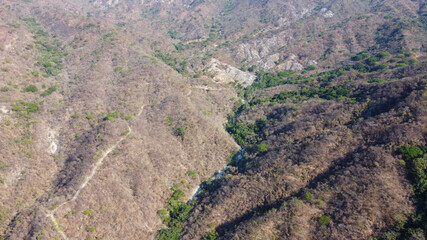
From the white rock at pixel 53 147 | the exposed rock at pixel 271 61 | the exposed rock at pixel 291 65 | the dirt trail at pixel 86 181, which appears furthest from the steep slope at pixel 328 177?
the exposed rock at pixel 271 61

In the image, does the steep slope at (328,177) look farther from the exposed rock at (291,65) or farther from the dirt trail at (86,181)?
the exposed rock at (291,65)

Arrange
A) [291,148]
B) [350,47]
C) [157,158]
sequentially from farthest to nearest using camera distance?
[350,47], [157,158], [291,148]

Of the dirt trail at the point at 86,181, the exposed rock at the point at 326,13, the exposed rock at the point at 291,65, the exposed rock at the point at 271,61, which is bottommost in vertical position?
the exposed rock at the point at 291,65

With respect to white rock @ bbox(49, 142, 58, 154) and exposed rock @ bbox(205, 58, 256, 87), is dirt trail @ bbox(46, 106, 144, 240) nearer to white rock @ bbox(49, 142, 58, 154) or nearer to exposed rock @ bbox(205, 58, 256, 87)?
white rock @ bbox(49, 142, 58, 154)

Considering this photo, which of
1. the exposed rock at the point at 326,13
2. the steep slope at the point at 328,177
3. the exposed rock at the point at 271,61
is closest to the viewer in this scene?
the steep slope at the point at 328,177

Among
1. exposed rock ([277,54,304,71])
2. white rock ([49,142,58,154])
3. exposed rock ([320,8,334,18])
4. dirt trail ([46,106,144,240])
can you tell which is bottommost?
exposed rock ([277,54,304,71])

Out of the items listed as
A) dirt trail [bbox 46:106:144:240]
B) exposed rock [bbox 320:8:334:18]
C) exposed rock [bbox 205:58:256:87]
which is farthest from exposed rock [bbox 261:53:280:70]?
dirt trail [bbox 46:106:144:240]

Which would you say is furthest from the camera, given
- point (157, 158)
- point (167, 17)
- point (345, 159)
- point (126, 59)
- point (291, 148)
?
point (167, 17)

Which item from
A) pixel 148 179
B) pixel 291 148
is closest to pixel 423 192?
pixel 291 148

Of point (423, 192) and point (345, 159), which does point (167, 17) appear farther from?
point (423, 192)
